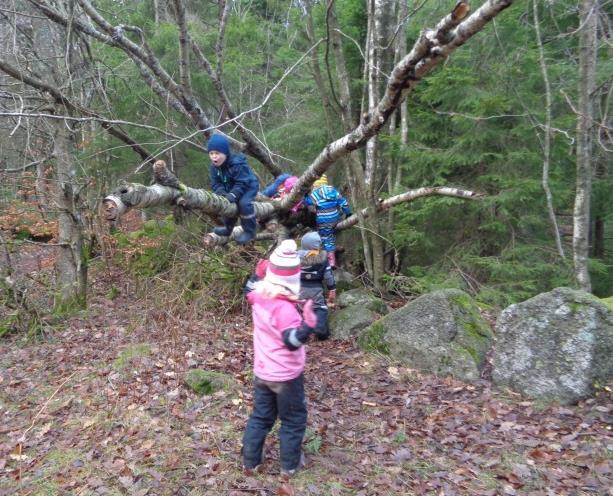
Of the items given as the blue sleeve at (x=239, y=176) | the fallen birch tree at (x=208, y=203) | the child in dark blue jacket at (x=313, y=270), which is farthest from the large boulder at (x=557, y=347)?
the blue sleeve at (x=239, y=176)

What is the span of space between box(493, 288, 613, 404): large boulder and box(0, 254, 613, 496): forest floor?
0.20 m

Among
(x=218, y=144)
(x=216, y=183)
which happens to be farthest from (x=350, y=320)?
(x=218, y=144)

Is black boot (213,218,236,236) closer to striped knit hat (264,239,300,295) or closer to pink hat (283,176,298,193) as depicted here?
pink hat (283,176,298,193)

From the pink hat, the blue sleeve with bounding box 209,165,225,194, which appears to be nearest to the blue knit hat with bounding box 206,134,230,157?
the blue sleeve with bounding box 209,165,225,194

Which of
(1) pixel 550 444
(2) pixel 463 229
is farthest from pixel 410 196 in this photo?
(1) pixel 550 444

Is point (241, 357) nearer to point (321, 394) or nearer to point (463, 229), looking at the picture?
point (321, 394)

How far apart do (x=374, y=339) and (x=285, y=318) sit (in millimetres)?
3004

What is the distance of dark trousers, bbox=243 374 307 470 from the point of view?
3711mm

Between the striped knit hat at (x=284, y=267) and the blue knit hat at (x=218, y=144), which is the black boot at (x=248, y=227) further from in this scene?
the striped knit hat at (x=284, y=267)

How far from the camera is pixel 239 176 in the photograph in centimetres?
601

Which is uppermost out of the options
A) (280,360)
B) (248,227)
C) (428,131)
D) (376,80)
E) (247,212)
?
(376,80)

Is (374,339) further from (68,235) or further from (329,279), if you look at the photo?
(68,235)

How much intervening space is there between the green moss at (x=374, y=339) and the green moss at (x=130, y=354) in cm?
299

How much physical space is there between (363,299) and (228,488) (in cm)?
446
